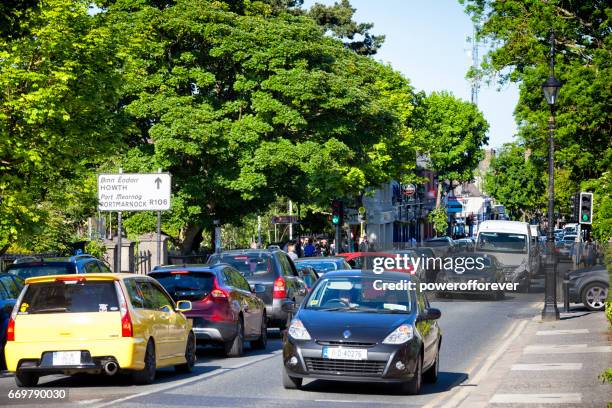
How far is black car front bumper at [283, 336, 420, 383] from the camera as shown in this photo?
1477 centimetres

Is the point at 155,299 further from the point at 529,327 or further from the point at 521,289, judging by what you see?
the point at 521,289

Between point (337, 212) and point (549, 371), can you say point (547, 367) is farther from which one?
point (337, 212)

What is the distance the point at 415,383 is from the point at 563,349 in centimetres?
754

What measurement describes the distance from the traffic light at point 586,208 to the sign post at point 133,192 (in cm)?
1402

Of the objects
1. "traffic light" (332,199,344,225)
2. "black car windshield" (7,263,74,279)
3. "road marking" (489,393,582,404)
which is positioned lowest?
"road marking" (489,393,582,404)

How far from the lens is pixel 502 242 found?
165 ft

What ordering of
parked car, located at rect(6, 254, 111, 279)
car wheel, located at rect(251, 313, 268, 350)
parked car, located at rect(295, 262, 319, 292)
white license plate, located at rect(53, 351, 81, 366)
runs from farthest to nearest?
parked car, located at rect(295, 262, 319, 292) → parked car, located at rect(6, 254, 111, 279) → car wheel, located at rect(251, 313, 268, 350) → white license plate, located at rect(53, 351, 81, 366)

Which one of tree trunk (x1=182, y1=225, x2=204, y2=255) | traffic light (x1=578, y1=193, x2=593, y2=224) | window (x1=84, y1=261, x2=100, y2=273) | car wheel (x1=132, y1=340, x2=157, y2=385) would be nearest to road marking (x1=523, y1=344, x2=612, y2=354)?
car wheel (x1=132, y1=340, x2=157, y2=385)

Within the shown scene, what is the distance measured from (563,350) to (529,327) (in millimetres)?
6674

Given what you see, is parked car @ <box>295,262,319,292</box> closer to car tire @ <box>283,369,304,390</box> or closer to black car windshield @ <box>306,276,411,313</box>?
black car windshield @ <box>306,276,411,313</box>

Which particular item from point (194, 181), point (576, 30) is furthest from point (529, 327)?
point (194, 181)

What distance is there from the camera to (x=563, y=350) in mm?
21828

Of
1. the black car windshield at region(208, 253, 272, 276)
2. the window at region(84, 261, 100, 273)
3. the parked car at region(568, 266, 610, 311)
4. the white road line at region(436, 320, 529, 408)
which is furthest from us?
the parked car at region(568, 266, 610, 311)

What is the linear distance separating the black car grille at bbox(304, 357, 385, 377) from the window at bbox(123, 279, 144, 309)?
2.51m
